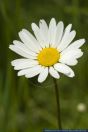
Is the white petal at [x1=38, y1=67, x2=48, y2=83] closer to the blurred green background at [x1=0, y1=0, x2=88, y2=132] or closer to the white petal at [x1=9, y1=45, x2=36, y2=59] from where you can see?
the white petal at [x1=9, y1=45, x2=36, y2=59]

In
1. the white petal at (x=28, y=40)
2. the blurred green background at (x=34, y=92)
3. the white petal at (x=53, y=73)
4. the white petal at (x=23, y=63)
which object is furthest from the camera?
the blurred green background at (x=34, y=92)

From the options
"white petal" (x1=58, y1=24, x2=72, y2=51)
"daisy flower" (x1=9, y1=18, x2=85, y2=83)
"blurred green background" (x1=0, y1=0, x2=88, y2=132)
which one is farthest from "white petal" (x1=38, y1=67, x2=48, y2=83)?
"blurred green background" (x1=0, y1=0, x2=88, y2=132)

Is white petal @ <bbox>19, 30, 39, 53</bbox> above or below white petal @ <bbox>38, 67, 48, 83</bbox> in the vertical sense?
above

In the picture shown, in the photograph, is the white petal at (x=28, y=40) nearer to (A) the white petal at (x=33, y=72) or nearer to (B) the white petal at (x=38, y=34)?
(B) the white petal at (x=38, y=34)

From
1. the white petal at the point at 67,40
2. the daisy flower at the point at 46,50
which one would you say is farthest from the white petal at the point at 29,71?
the white petal at the point at 67,40

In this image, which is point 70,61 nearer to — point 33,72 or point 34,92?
point 33,72

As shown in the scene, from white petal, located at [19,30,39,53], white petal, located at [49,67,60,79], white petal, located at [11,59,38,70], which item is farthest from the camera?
white petal, located at [19,30,39,53]

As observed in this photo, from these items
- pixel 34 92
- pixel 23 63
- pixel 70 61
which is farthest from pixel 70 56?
pixel 34 92

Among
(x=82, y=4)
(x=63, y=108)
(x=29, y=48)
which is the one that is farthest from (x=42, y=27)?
(x=82, y=4)
